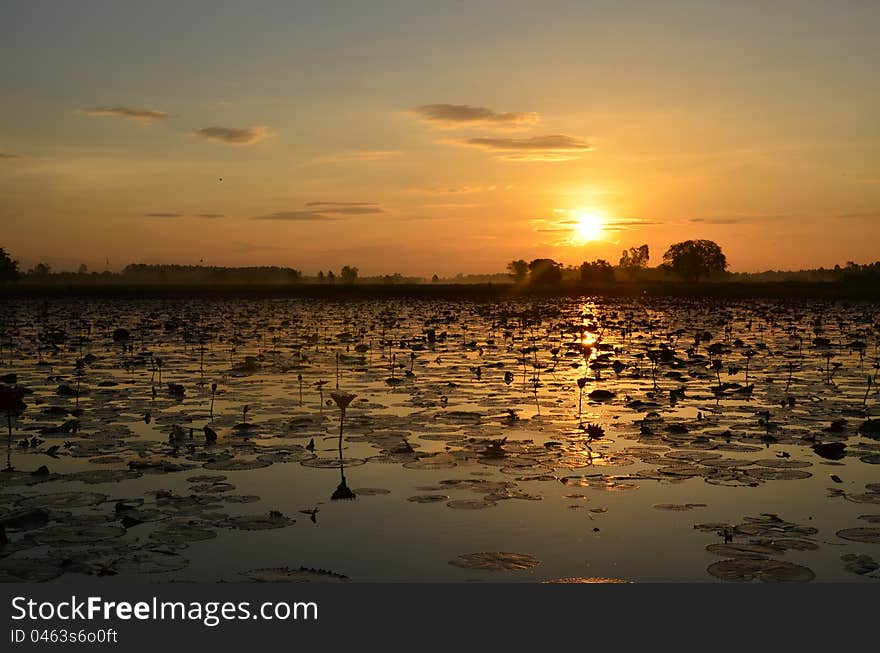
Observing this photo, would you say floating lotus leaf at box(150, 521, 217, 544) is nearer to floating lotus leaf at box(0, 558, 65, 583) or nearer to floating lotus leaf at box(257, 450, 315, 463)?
floating lotus leaf at box(0, 558, 65, 583)

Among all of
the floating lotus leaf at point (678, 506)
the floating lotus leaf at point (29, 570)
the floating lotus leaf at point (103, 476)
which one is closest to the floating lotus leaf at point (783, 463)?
the floating lotus leaf at point (678, 506)

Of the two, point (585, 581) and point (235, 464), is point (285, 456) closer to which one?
point (235, 464)

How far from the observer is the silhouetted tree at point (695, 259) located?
554 feet

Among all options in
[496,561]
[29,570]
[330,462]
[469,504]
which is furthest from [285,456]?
[496,561]

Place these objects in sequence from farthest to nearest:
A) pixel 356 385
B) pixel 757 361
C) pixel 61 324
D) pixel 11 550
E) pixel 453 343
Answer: pixel 61 324, pixel 453 343, pixel 757 361, pixel 356 385, pixel 11 550

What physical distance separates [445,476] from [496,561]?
117 inches

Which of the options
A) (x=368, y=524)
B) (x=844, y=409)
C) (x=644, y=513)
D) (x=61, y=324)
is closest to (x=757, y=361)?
(x=844, y=409)

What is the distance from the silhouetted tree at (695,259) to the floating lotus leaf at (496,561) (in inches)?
6692

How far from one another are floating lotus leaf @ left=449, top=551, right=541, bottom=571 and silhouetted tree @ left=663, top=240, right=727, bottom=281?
16998 cm

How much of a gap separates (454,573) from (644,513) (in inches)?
96.8

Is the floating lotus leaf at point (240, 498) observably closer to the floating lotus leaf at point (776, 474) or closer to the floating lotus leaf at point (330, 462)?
the floating lotus leaf at point (330, 462)

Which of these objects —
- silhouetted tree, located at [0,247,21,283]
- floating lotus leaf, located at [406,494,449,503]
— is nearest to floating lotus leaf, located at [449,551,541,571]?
floating lotus leaf, located at [406,494,449,503]

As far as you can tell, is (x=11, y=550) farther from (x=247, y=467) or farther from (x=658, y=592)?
(x=658, y=592)

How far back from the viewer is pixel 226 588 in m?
5.79
